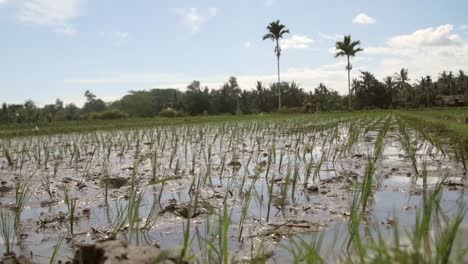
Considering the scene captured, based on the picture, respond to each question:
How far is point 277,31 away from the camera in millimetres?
40062

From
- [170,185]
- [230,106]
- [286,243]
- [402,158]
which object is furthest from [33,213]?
[230,106]

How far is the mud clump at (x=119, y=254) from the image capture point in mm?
1228

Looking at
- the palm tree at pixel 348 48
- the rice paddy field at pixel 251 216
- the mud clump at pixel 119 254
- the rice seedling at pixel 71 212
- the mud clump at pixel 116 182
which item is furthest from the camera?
the palm tree at pixel 348 48

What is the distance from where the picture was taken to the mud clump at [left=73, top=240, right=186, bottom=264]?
123 centimetres

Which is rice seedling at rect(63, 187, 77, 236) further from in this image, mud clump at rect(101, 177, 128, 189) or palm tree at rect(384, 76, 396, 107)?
palm tree at rect(384, 76, 396, 107)

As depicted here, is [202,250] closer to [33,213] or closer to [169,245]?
[169,245]

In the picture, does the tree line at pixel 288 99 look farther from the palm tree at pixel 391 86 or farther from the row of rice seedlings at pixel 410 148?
the row of rice seedlings at pixel 410 148

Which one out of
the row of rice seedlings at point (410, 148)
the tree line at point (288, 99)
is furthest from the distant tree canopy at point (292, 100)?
the row of rice seedlings at point (410, 148)

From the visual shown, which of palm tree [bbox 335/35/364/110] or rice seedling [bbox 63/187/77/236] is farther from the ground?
palm tree [bbox 335/35/364/110]

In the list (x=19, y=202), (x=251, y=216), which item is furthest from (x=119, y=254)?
(x=19, y=202)

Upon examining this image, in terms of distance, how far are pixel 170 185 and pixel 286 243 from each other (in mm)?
1893

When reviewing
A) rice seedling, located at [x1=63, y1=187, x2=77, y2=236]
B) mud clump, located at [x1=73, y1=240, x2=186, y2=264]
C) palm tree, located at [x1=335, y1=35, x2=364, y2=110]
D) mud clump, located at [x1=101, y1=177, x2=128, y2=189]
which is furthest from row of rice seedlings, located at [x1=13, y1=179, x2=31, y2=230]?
palm tree, located at [x1=335, y1=35, x2=364, y2=110]

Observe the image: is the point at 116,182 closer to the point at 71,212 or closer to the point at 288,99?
the point at 71,212

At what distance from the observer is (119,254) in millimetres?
1249
